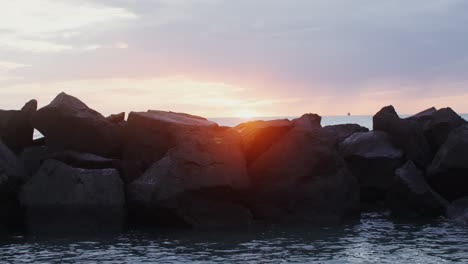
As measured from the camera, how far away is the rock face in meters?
23.5

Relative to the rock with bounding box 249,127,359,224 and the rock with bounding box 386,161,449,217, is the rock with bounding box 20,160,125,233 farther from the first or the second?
the rock with bounding box 386,161,449,217

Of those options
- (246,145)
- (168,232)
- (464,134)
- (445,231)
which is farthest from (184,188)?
(464,134)

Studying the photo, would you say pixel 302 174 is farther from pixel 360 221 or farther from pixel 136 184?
pixel 136 184

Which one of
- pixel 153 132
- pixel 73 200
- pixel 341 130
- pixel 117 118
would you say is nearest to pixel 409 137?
pixel 341 130

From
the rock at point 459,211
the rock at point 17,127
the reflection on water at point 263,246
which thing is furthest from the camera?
the rock at point 17,127

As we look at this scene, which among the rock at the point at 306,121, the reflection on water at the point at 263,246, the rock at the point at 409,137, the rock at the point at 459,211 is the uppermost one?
the rock at the point at 306,121

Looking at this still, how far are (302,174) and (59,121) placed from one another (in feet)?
34.8

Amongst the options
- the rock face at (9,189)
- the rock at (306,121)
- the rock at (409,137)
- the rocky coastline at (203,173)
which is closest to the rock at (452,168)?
the rocky coastline at (203,173)

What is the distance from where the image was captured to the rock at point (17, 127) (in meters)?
29.1

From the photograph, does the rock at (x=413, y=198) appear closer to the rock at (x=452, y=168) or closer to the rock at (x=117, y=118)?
the rock at (x=452, y=168)

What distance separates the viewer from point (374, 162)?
1118 inches

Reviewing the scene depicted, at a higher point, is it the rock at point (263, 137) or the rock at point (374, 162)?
the rock at point (263, 137)

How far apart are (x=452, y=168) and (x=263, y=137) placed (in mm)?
8170

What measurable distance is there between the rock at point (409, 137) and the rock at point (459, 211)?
3.77m
